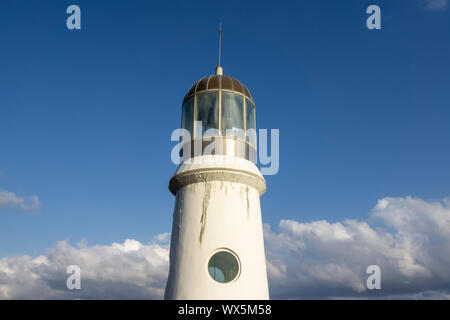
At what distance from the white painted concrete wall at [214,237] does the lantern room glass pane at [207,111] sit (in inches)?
51.4

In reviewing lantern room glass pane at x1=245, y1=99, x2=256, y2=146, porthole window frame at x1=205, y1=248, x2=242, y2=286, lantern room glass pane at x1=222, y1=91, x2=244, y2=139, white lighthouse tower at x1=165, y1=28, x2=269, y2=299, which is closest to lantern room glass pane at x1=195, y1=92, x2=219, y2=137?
white lighthouse tower at x1=165, y1=28, x2=269, y2=299

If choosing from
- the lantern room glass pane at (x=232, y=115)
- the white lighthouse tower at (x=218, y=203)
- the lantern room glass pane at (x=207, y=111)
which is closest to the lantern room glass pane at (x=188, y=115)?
the white lighthouse tower at (x=218, y=203)

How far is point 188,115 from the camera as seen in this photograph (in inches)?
493

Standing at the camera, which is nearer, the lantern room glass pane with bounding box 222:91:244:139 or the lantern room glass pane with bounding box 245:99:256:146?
the lantern room glass pane with bounding box 222:91:244:139

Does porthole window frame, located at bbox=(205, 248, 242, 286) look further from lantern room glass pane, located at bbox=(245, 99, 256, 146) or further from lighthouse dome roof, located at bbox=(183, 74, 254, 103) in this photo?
lighthouse dome roof, located at bbox=(183, 74, 254, 103)

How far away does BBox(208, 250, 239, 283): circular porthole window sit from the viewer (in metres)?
10.3

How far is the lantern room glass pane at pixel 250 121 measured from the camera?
1244cm

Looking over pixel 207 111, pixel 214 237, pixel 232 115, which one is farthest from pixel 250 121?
pixel 214 237

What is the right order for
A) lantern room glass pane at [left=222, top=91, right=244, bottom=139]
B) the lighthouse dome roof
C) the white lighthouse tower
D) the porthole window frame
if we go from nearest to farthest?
the porthole window frame
the white lighthouse tower
lantern room glass pane at [left=222, top=91, right=244, bottom=139]
the lighthouse dome roof

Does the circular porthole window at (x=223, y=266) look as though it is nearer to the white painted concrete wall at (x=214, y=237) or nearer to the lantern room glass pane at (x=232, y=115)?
the white painted concrete wall at (x=214, y=237)
